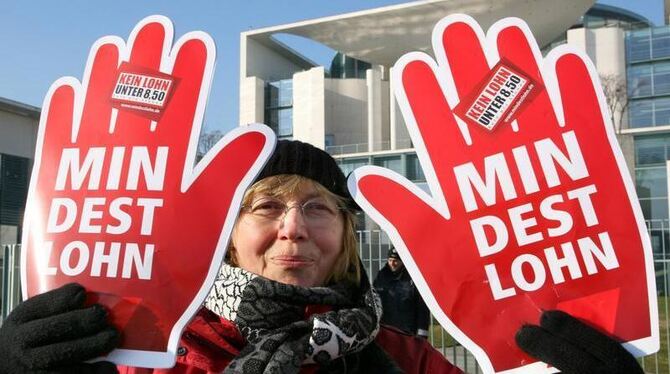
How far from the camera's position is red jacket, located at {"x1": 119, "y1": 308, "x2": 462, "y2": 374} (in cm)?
144

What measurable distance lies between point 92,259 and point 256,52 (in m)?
34.9

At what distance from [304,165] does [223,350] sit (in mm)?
502

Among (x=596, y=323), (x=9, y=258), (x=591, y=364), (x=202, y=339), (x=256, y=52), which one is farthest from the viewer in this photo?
(x=256, y=52)

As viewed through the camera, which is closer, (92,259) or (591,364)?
(591,364)

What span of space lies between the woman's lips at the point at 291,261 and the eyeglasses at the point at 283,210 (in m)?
0.09

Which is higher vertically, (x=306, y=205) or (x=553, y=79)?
(x=553, y=79)

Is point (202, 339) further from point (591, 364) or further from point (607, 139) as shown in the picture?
point (607, 139)

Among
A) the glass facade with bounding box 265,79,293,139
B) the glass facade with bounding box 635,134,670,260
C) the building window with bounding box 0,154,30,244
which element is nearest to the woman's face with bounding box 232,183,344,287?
the building window with bounding box 0,154,30,244

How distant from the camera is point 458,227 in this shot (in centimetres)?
146

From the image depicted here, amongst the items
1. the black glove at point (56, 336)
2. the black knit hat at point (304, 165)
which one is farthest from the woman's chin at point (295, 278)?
the black glove at point (56, 336)

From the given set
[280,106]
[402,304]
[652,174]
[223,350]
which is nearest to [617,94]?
[652,174]

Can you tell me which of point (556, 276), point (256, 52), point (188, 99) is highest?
point (256, 52)

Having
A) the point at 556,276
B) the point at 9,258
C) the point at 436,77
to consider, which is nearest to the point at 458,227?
the point at 556,276

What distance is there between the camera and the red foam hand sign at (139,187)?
4.68ft
